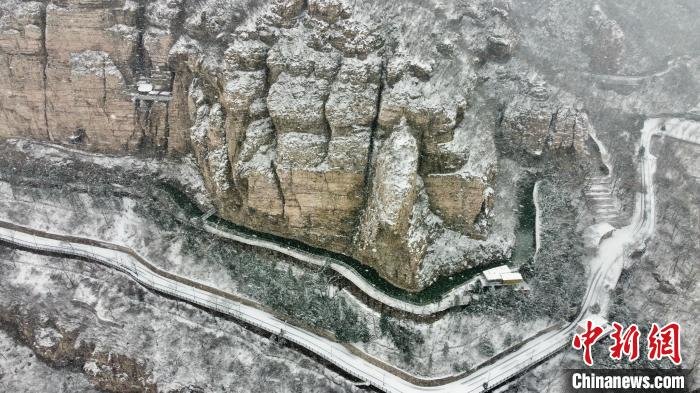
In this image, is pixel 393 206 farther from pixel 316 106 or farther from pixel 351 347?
pixel 351 347

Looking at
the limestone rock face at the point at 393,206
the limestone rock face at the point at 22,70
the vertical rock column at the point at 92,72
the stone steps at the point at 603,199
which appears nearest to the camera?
the limestone rock face at the point at 393,206

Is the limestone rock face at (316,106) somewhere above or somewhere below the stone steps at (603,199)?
above

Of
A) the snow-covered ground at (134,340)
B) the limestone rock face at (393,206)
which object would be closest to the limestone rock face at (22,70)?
the snow-covered ground at (134,340)

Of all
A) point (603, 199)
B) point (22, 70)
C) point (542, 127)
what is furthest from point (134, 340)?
point (603, 199)

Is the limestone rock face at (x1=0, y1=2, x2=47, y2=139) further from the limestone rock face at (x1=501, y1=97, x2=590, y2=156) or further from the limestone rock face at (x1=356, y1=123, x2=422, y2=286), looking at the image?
the limestone rock face at (x1=501, y1=97, x2=590, y2=156)

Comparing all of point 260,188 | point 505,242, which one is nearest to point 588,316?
point 505,242

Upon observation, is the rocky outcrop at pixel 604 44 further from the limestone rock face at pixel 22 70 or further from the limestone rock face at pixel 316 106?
the limestone rock face at pixel 22 70
